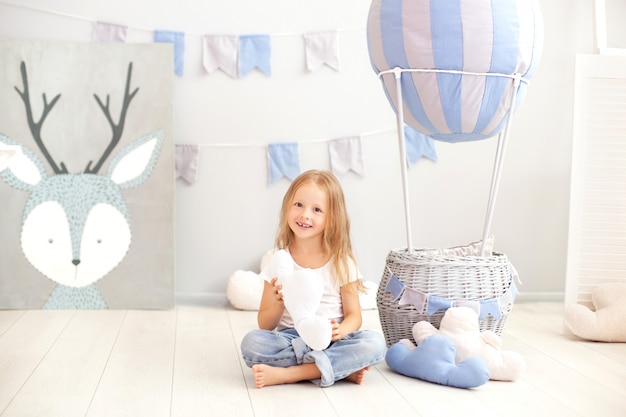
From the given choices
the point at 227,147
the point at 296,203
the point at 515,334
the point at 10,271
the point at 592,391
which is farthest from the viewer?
the point at 227,147

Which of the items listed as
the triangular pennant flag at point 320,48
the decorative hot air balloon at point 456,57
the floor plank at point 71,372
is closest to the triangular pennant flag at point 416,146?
the triangular pennant flag at point 320,48

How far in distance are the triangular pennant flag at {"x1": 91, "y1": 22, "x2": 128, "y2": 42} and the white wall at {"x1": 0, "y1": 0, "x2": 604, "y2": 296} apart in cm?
3

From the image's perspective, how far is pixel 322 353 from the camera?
2.10 meters

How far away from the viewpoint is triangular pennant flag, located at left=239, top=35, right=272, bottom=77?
10.8ft

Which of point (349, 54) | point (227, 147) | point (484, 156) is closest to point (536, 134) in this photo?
point (484, 156)

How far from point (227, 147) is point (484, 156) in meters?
1.07

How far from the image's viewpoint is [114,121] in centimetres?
315

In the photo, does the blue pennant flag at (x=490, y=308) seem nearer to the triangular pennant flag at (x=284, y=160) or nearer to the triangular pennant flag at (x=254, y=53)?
the triangular pennant flag at (x=284, y=160)

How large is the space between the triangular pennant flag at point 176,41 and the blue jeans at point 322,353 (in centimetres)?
147

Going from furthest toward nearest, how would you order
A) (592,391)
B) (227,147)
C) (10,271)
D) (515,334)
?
(227,147) < (10,271) < (515,334) < (592,391)

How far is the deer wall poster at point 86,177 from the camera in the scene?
311 cm

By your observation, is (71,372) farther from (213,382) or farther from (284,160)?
(284,160)

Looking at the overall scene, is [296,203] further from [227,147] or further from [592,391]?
[227,147]

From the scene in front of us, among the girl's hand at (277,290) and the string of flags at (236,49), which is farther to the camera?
the string of flags at (236,49)
